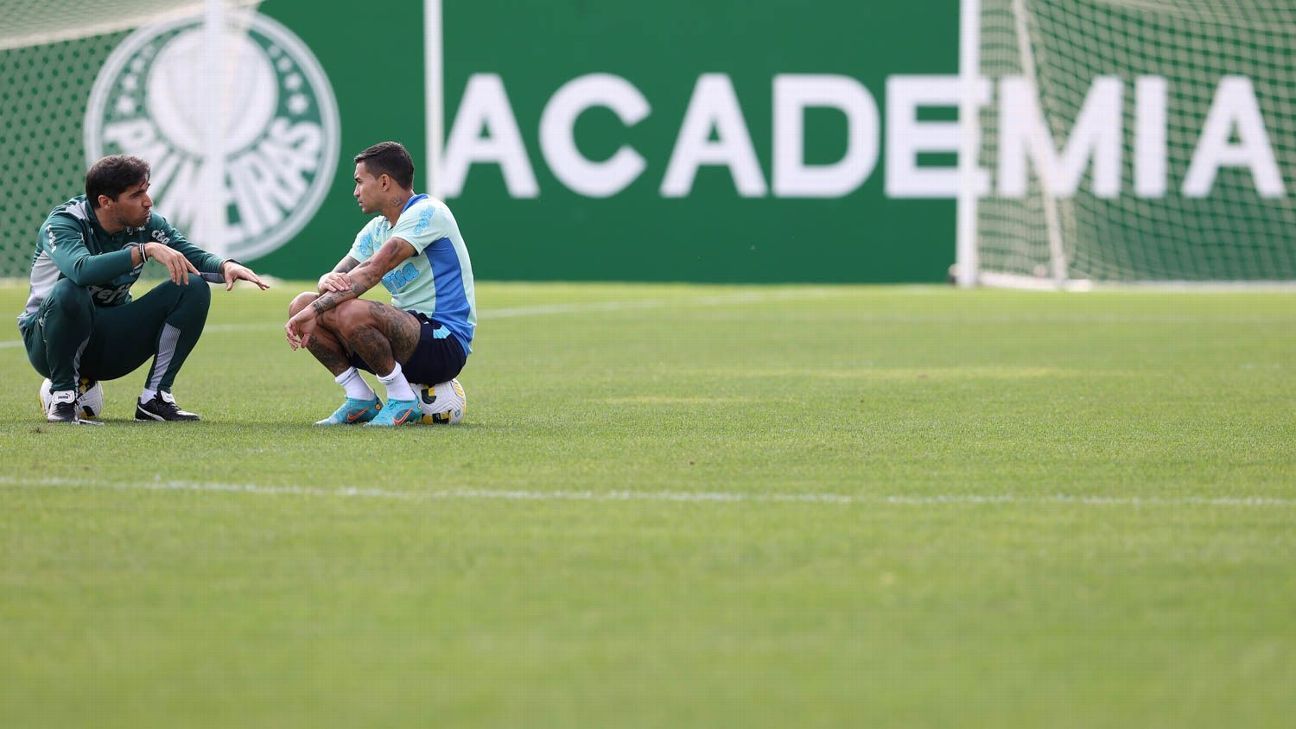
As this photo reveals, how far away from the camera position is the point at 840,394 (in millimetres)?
8008

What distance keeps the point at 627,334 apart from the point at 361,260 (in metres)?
5.58

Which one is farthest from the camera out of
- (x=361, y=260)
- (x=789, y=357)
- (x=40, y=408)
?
(x=789, y=357)

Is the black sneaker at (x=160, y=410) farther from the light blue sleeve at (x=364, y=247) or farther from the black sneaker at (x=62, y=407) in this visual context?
the light blue sleeve at (x=364, y=247)

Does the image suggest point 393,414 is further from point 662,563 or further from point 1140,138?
point 1140,138

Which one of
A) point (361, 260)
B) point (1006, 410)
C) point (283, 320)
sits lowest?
point (283, 320)

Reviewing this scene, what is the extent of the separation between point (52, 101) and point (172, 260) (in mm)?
13944

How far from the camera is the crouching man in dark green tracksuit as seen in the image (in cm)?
644

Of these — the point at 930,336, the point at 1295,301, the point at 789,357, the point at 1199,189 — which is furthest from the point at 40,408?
the point at 1199,189

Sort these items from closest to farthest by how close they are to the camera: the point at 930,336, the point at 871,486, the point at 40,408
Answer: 1. the point at 871,486
2. the point at 40,408
3. the point at 930,336

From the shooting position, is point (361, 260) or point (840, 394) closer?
point (361, 260)

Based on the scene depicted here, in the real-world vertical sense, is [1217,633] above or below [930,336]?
above

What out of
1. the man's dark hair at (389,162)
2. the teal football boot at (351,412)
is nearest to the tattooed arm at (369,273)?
the man's dark hair at (389,162)

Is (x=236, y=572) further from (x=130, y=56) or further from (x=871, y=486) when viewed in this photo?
(x=130, y=56)

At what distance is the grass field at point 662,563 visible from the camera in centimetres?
293
